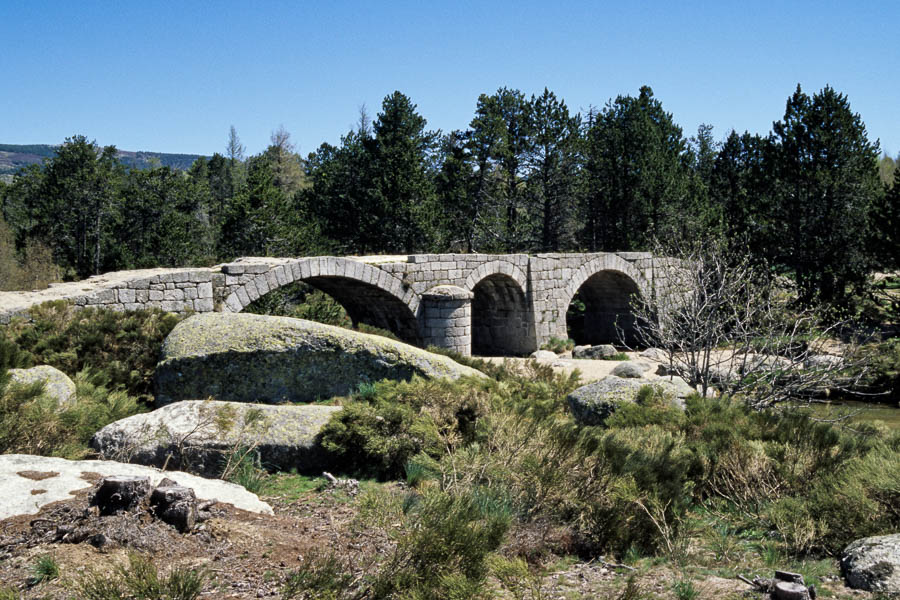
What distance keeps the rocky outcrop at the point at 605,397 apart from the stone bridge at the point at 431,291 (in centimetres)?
561

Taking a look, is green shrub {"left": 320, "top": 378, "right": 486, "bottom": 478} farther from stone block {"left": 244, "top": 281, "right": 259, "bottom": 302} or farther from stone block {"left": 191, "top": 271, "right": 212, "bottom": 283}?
stone block {"left": 244, "top": 281, "right": 259, "bottom": 302}

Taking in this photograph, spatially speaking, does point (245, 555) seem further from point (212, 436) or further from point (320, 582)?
point (212, 436)

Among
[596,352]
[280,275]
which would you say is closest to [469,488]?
[280,275]

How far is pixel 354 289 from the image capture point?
776 inches

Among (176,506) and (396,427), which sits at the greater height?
(176,506)

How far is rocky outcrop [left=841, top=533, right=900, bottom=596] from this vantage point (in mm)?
3826

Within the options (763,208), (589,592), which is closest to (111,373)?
(589,592)

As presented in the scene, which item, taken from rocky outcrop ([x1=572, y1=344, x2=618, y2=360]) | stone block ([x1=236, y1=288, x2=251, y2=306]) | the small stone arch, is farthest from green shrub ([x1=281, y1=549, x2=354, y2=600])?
rocky outcrop ([x1=572, y1=344, x2=618, y2=360])

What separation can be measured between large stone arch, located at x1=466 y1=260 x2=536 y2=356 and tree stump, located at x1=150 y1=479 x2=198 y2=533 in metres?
18.4

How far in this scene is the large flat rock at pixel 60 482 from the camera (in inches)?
153

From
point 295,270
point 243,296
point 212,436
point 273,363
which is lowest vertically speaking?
point 212,436

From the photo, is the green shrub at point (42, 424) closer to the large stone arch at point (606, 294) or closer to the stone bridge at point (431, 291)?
the stone bridge at point (431, 291)

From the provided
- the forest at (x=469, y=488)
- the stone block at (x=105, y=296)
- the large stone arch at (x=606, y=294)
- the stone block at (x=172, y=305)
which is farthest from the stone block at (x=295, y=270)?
the large stone arch at (x=606, y=294)

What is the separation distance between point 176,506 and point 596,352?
2096 centimetres
